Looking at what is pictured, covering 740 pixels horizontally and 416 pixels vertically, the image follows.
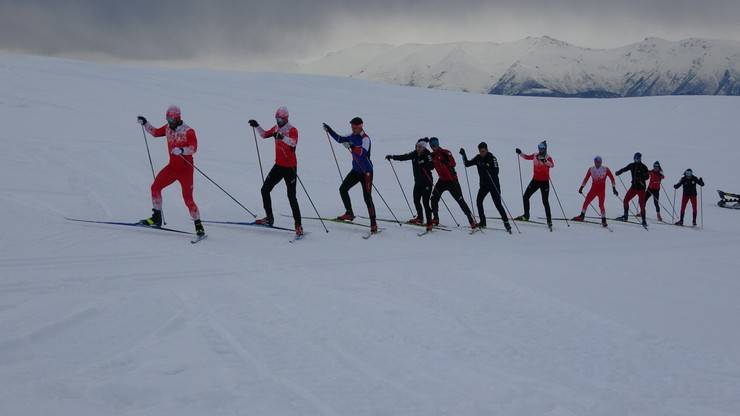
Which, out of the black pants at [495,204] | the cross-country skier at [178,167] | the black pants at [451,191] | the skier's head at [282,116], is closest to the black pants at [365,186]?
the black pants at [451,191]

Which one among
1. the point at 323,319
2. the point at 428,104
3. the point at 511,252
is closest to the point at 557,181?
the point at 511,252

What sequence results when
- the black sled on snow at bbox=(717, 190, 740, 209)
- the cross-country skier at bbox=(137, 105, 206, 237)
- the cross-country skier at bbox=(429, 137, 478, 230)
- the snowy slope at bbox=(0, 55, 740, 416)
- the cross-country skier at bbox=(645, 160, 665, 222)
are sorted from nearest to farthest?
the snowy slope at bbox=(0, 55, 740, 416) < the cross-country skier at bbox=(137, 105, 206, 237) < the cross-country skier at bbox=(429, 137, 478, 230) < the cross-country skier at bbox=(645, 160, 665, 222) < the black sled on snow at bbox=(717, 190, 740, 209)

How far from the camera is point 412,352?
14.4 ft

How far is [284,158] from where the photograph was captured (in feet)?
27.9

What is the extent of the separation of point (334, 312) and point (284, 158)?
13.0 ft

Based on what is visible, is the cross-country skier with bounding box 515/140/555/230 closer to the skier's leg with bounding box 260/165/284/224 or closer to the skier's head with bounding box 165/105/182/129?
the skier's leg with bounding box 260/165/284/224

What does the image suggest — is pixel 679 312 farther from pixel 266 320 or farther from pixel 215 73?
pixel 215 73

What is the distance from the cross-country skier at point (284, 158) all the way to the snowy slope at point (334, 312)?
488 millimetres

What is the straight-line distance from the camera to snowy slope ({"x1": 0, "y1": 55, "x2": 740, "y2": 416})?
364 centimetres

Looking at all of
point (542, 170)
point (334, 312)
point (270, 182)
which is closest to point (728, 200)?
point (542, 170)

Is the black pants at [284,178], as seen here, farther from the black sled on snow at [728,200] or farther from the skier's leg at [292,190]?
the black sled on snow at [728,200]

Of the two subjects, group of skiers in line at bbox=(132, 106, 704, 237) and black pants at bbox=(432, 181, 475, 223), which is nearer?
group of skiers in line at bbox=(132, 106, 704, 237)

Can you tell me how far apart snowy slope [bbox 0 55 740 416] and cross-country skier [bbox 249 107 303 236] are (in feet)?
1.60

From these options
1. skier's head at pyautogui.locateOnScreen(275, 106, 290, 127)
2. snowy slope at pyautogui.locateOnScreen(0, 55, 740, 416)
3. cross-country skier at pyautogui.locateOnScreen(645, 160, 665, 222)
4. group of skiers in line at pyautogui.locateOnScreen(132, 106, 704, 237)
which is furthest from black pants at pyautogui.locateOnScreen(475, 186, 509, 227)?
cross-country skier at pyautogui.locateOnScreen(645, 160, 665, 222)
